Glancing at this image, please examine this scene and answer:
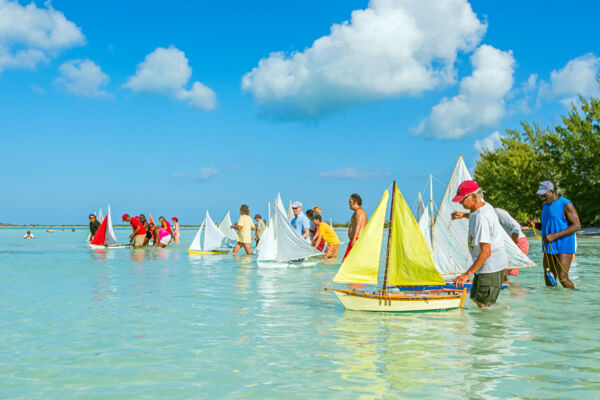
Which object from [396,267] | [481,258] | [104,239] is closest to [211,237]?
[104,239]

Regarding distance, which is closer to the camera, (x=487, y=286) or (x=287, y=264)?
(x=487, y=286)

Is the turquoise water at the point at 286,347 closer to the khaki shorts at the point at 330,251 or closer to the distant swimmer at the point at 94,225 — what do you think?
the khaki shorts at the point at 330,251

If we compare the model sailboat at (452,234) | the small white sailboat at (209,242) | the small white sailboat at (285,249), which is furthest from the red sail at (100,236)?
the model sailboat at (452,234)

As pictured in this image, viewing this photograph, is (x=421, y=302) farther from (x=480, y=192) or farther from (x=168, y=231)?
(x=168, y=231)

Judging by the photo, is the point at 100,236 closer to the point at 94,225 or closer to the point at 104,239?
the point at 104,239

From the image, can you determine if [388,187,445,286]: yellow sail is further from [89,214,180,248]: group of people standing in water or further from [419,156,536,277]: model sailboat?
[89,214,180,248]: group of people standing in water

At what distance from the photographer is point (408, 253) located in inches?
378

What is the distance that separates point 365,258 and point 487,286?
2227 millimetres

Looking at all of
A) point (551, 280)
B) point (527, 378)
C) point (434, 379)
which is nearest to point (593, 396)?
point (527, 378)

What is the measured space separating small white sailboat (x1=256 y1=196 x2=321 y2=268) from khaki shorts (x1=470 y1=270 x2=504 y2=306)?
10170 mm

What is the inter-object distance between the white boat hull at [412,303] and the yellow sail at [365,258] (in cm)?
38

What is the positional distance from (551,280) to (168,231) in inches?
970

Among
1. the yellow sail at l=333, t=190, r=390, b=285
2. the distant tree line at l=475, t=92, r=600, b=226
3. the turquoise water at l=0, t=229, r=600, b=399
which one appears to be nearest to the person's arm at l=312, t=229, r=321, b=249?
the turquoise water at l=0, t=229, r=600, b=399

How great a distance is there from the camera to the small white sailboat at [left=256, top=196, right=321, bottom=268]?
18.5 m
